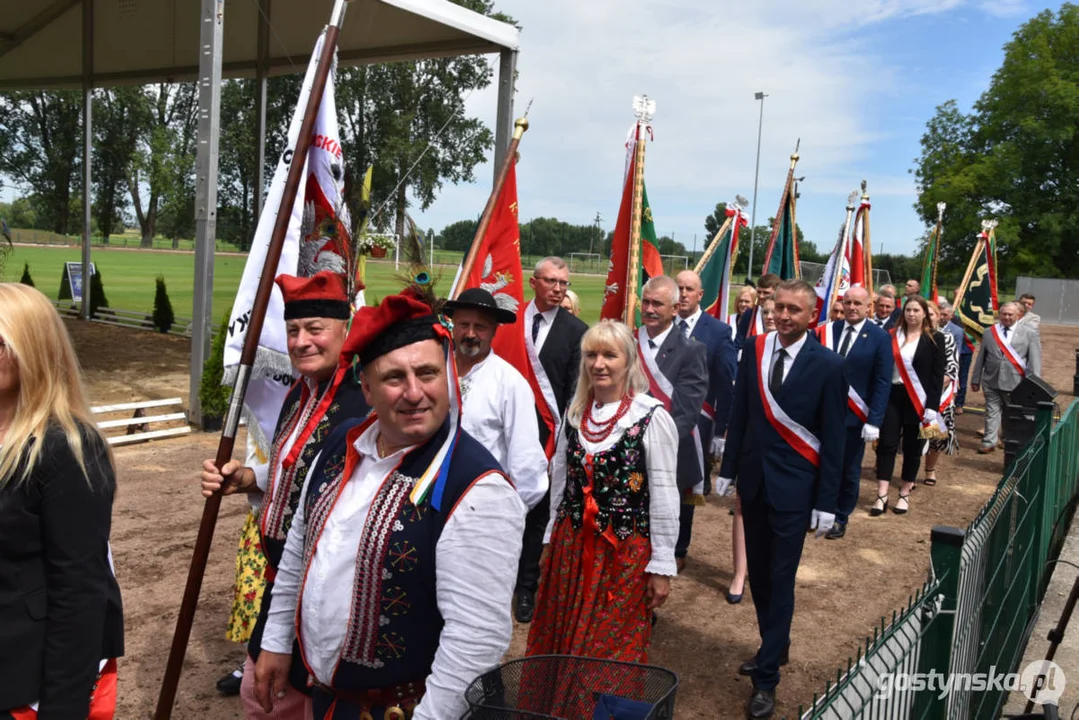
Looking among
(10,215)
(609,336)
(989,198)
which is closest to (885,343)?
(609,336)

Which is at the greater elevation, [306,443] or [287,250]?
[287,250]

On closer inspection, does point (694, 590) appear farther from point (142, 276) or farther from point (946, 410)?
point (142, 276)

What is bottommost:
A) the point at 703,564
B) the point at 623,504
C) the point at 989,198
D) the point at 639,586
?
the point at 703,564

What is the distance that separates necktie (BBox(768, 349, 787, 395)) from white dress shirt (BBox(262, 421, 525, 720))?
9.04 ft

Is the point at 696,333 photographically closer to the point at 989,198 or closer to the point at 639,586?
the point at 639,586

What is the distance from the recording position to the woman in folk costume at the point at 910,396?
26.7ft

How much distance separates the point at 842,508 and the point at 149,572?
5.33m

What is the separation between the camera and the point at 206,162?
962 centimetres

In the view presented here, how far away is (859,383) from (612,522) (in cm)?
446

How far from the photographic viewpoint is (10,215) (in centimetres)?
4978

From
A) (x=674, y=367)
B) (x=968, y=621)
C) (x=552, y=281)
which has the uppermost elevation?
(x=552, y=281)

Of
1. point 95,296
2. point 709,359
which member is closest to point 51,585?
point 709,359

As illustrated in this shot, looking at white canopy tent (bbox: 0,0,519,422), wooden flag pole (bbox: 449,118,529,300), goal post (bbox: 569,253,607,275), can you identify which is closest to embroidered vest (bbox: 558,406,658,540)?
wooden flag pole (bbox: 449,118,529,300)

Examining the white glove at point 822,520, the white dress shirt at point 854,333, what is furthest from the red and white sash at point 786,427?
the white dress shirt at point 854,333
